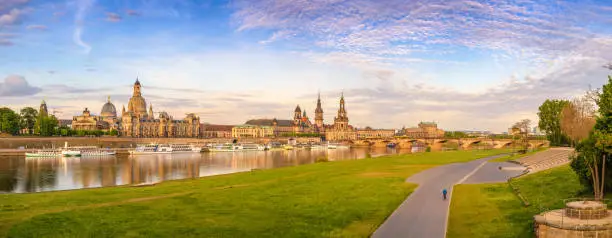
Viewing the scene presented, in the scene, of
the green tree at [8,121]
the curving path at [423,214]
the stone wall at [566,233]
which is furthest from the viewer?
the green tree at [8,121]

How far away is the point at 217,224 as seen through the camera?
83.0 feet

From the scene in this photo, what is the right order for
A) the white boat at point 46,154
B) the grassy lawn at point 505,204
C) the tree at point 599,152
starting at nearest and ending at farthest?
the grassy lawn at point 505,204, the tree at point 599,152, the white boat at point 46,154

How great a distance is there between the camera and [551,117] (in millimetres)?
94938

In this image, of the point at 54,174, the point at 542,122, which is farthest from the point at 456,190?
the point at 542,122

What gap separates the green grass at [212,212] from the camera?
2384 centimetres

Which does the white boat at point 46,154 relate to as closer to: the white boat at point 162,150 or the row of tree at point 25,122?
the white boat at point 162,150

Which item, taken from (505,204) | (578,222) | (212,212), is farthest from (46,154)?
(578,222)

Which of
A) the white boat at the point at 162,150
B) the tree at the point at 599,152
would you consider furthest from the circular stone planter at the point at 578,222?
the white boat at the point at 162,150

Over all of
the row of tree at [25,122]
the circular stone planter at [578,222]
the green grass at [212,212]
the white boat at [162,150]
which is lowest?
the green grass at [212,212]

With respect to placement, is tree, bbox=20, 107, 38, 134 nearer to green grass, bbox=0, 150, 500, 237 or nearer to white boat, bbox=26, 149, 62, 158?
white boat, bbox=26, 149, 62, 158

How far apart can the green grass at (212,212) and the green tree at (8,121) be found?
12352cm

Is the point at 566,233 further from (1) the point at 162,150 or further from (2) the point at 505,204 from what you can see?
(1) the point at 162,150

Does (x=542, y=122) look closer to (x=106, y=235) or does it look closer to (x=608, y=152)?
(x=608, y=152)

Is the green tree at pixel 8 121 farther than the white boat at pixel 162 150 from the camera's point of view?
Yes
